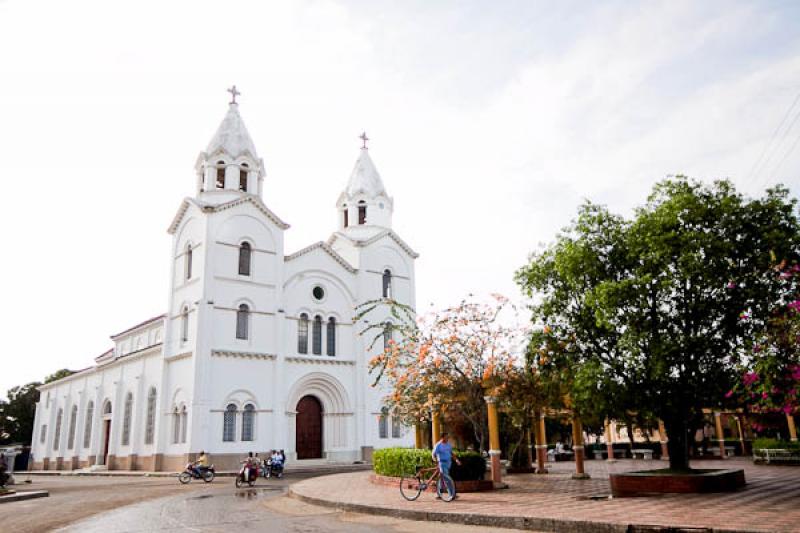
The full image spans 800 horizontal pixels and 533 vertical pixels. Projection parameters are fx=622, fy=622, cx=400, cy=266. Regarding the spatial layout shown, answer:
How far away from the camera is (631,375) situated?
14.8 m

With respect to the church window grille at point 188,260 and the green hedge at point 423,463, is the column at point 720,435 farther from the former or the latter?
the church window grille at point 188,260

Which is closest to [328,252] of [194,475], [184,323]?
[184,323]

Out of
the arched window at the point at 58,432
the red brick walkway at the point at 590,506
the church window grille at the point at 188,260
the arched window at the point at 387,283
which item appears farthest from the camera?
the arched window at the point at 58,432

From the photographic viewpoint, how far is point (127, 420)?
37.9 meters

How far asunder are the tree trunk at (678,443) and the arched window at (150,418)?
2815cm

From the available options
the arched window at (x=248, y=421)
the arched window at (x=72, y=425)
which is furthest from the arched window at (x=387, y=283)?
the arched window at (x=72, y=425)

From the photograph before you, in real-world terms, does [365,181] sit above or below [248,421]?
above

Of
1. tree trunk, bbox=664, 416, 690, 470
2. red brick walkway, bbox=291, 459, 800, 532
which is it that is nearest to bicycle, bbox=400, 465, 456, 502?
red brick walkway, bbox=291, 459, 800, 532

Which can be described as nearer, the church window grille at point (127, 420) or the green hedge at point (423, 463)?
the green hedge at point (423, 463)

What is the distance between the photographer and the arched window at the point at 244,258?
1378 inches

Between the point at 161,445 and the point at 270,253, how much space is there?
11850 millimetres

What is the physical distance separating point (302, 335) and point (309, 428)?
17.6 feet

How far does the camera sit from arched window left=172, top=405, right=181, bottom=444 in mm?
32369

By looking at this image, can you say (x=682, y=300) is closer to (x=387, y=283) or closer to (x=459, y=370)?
(x=459, y=370)
